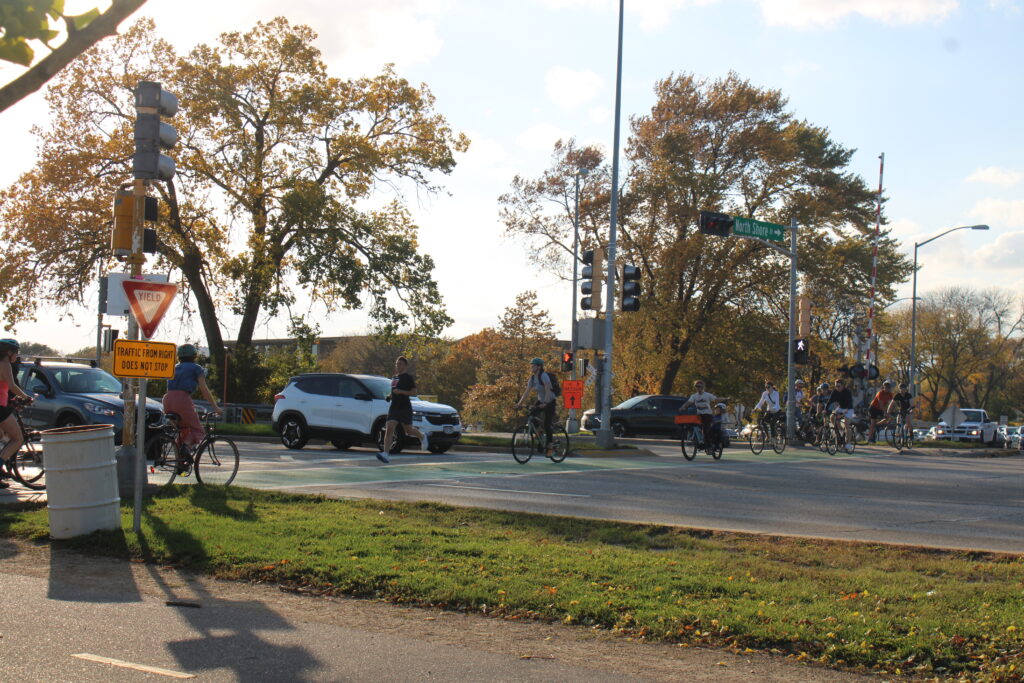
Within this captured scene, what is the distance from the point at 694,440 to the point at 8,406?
13.3 meters

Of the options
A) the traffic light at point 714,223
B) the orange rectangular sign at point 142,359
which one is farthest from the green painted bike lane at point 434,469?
the traffic light at point 714,223

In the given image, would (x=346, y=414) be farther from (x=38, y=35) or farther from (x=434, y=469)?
(x=38, y=35)

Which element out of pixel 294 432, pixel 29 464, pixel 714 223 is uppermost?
pixel 714 223

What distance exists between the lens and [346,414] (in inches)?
864

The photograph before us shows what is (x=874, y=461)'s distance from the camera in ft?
74.8

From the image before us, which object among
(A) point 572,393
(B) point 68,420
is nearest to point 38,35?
(B) point 68,420

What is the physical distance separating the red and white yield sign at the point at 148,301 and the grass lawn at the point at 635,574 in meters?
1.85

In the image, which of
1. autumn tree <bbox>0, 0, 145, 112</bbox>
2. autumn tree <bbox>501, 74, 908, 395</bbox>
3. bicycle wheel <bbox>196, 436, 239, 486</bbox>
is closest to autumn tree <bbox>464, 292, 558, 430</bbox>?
autumn tree <bbox>501, 74, 908, 395</bbox>

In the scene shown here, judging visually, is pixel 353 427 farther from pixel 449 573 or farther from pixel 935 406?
pixel 935 406

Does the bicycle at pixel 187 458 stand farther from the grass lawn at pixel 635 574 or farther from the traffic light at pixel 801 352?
the traffic light at pixel 801 352

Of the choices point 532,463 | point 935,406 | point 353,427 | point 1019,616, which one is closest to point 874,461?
point 532,463

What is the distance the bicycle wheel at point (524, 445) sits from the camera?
18.8 m

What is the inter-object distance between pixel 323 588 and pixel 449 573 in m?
0.90

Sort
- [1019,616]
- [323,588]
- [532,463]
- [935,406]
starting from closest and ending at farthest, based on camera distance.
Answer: [1019,616], [323,588], [532,463], [935,406]
